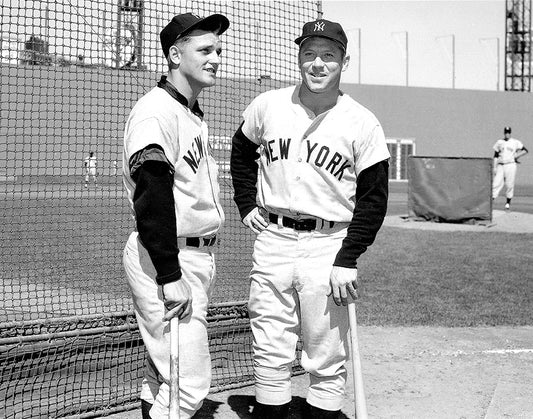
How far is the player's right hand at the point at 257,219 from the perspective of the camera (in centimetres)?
361

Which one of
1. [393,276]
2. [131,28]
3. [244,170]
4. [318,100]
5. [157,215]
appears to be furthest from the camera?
[393,276]

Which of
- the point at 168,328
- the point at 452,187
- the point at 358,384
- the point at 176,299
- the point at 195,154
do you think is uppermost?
the point at 195,154

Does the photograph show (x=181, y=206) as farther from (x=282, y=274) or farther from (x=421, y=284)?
(x=421, y=284)

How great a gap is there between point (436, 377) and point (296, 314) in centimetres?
152

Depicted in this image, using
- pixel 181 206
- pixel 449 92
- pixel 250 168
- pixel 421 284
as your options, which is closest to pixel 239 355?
pixel 250 168

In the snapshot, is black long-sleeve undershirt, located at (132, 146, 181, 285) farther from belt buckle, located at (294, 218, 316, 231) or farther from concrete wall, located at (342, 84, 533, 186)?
concrete wall, located at (342, 84, 533, 186)

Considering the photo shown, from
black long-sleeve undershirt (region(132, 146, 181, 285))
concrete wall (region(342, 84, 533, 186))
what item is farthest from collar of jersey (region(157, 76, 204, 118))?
concrete wall (region(342, 84, 533, 186))

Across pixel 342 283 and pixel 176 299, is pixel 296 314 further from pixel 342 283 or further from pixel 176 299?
pixel 176 299

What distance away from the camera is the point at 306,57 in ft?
11.3

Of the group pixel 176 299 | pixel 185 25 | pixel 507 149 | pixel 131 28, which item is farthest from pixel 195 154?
pixel 507 149

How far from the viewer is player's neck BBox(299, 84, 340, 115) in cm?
351

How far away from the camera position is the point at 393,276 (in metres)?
8.76

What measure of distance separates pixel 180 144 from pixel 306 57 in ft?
2.55

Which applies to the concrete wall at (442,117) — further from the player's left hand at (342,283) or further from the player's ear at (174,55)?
the player's ear at (174,55)
